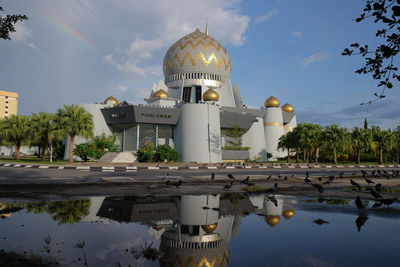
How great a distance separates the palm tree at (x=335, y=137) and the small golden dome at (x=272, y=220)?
4467cm

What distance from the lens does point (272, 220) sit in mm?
7574

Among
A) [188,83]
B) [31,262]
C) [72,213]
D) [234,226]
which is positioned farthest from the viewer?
[188,83]

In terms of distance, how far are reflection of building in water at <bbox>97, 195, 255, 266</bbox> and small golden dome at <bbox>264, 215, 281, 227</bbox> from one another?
687 millimetres

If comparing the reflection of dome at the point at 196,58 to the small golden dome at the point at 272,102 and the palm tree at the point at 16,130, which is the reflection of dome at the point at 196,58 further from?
the palm tree at the point at 16,130

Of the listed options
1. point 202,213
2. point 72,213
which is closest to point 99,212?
point 72,213

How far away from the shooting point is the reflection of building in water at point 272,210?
25.2 feet

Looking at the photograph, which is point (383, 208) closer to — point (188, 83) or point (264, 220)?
point (264, 220)

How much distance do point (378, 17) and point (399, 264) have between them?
3.72m

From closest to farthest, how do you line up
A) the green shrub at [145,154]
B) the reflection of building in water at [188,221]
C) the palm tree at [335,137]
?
the reflection of building in water at [188,221] < the green shrub at [145,154] < the palm tree at [335,137]

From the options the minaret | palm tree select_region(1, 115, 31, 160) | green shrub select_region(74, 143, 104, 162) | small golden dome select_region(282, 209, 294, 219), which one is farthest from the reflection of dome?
small golden dome select_region(282, 209, 294, 219)

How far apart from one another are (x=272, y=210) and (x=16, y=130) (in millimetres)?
44715

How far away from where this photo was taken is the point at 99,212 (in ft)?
27.1

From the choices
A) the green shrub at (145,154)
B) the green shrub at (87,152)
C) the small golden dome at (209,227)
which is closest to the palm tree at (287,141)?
the green shrub at (145,154)

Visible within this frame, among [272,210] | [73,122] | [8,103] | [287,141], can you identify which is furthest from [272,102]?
[8,103]
